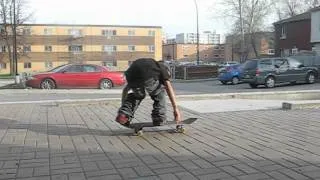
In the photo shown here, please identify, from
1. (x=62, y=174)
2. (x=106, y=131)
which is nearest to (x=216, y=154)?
(x=62, y=174)

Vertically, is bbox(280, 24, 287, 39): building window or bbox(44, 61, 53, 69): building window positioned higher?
bbox(280, 24, 287, 39): building window

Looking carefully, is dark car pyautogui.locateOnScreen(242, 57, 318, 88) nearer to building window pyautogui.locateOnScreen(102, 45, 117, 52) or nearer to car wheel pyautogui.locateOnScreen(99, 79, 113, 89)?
car wheel pyautogui.locateOnScreen(99, 79, 113, 89)

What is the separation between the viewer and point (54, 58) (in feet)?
301

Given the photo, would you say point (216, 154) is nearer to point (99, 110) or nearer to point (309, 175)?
point (309, 175)

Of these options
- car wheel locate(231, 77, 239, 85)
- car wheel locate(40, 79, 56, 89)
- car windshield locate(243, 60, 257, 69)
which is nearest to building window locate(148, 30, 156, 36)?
car wheel locate(231, 77, 239, 85)

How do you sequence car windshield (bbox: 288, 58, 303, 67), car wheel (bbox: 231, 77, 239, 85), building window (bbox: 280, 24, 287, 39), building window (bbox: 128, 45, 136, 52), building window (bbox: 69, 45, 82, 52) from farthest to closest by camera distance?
building window (bbox: 128, 45, 136, 52) < building window (bbox: 69, 45, 82, 52) < building window (bbox: 280, 24, 287, 39) < car wheel (bbox: 231, 77, 239, 85) < car windshield (bbox: 288, 58, 303, 67)

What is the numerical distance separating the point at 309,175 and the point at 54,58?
8927 centimetres

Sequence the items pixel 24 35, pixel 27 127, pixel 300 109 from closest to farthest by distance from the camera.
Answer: pixel 27 127
pixel 300 109
pixel 24 35

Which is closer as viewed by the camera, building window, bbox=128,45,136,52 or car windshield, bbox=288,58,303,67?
car windshield, bbox=288,58,303,67

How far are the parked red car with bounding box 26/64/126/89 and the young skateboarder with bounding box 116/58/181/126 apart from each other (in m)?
16.8

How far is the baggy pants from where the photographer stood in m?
8.03

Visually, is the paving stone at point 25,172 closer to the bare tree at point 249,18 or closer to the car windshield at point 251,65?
the car windshield at point 251,65

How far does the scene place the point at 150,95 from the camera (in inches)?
322

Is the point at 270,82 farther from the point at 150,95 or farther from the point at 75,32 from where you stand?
the point at 75,32
